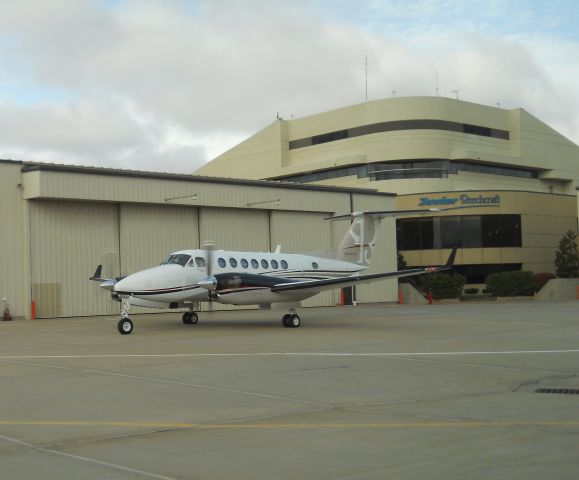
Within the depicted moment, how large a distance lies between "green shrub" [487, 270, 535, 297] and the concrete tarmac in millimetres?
38852

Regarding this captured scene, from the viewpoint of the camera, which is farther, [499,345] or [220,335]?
[220,335]

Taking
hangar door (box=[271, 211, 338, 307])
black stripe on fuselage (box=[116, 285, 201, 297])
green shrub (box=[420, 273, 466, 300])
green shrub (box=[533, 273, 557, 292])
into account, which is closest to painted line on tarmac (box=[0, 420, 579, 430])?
black stripe on fuselage (box=[116, 285, 201, 297])

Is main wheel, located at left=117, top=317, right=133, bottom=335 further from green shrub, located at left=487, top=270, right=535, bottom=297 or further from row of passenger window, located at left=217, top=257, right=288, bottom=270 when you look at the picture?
green shrub, located at left=487, top=270, right=535, bottom=297

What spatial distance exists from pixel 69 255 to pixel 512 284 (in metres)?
36.4

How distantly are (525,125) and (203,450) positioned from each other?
8169cm

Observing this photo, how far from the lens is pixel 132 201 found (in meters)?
37.4

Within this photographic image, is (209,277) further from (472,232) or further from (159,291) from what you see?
(472,232)

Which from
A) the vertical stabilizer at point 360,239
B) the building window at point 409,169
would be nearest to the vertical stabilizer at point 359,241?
the vertical stabilizer at point 360,239

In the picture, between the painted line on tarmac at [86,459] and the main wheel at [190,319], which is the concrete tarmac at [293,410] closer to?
the painted line on tarmac at [86,459]

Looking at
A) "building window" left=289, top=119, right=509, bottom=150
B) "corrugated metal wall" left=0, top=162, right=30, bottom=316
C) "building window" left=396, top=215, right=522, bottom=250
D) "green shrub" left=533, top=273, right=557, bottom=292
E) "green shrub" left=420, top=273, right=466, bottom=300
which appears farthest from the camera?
"building window" left=289, top=119, right=509, bottom=150

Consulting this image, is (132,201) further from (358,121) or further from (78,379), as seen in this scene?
(358,121)

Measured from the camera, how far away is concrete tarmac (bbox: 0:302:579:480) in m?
6.98

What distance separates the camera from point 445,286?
57.6 m

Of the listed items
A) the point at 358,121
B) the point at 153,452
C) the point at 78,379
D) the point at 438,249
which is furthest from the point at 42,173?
the point at 358,121
